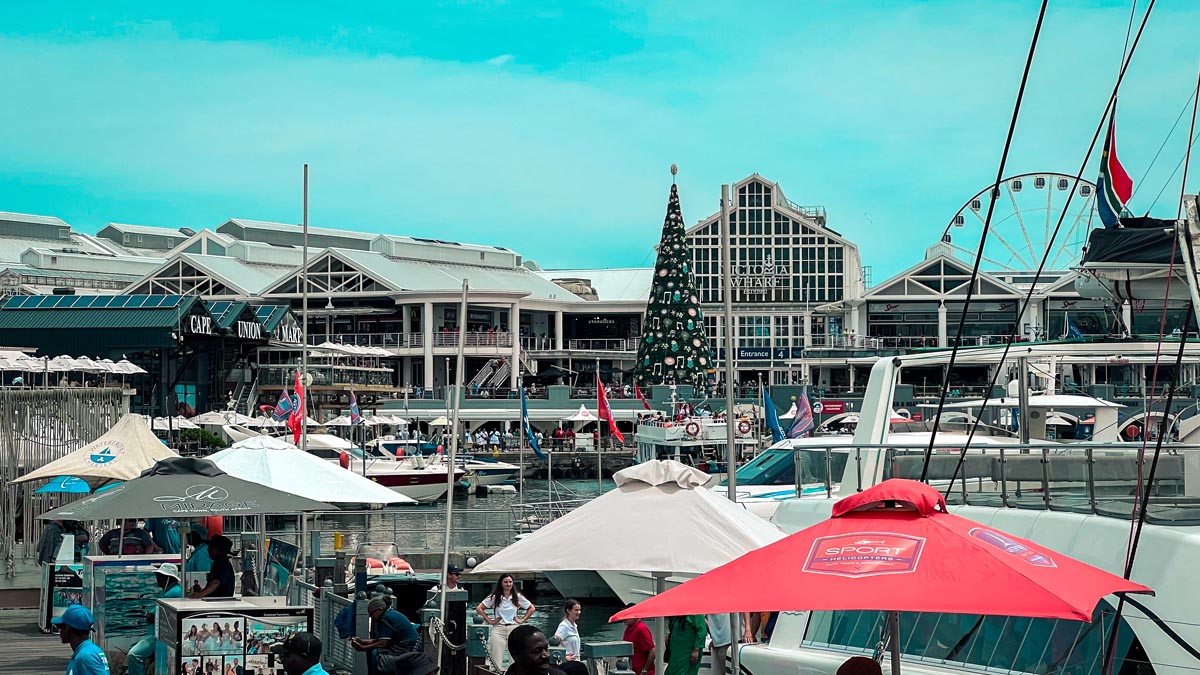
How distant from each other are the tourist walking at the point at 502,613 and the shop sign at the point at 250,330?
60429 mm

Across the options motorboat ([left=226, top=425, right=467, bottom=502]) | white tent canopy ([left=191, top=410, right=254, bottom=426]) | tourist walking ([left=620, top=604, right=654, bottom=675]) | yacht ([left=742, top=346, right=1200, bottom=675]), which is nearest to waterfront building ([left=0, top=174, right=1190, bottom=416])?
white tent canopy ([left=191, top=410, right=254, bottom=426])

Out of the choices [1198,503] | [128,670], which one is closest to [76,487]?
[128,670]

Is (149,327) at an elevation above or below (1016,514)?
above

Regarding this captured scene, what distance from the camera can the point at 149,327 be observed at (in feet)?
228

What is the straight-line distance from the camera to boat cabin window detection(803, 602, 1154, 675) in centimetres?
855

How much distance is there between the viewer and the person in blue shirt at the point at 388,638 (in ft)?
40.8

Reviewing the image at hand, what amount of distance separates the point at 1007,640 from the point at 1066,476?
186 cm

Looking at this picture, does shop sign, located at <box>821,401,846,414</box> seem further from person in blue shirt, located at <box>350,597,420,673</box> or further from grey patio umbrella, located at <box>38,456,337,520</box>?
person in blue shirt, located at <box>350,597,420,673</box>

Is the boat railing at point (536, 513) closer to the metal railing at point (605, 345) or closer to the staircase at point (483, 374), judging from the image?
the staircase at point (483, 374)

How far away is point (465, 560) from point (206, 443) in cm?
2898

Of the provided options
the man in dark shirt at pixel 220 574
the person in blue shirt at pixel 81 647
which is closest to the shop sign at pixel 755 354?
the man in dark shirt at pixel 220 574

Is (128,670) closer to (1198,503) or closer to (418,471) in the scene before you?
(1198,503)

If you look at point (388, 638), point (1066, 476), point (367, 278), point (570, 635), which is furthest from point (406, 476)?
point (1066, 476)

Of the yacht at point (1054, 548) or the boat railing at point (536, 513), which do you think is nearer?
the yacht at point (1054, 548)
